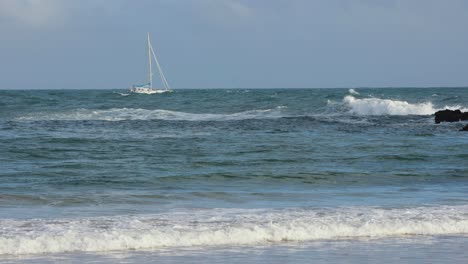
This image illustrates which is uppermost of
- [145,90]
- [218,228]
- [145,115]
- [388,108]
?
[218,228]

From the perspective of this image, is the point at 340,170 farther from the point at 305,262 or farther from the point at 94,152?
the point at 305,262

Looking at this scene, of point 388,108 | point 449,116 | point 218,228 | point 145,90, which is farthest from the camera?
point 145,90

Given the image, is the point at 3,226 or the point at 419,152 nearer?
the point at 3,226

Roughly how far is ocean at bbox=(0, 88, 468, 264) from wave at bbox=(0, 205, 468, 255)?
0.02m

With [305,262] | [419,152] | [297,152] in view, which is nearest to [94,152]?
[297,152]

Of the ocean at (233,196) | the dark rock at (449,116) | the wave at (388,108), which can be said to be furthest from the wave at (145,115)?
the ocean at (233,196)

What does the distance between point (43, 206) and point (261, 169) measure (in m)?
6.06

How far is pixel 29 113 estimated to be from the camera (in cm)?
4375

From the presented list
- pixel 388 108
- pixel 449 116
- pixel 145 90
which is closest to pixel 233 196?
pixel 449 116

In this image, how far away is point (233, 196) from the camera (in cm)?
1339

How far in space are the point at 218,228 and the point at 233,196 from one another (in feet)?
11.4

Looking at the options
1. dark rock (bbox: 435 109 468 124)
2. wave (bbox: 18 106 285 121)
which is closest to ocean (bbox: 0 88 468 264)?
dark rock (bbox: 435 109 468 124)

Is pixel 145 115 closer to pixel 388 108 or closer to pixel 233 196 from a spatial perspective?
pixel 388 108

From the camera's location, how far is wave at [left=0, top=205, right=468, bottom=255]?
29.8ft
